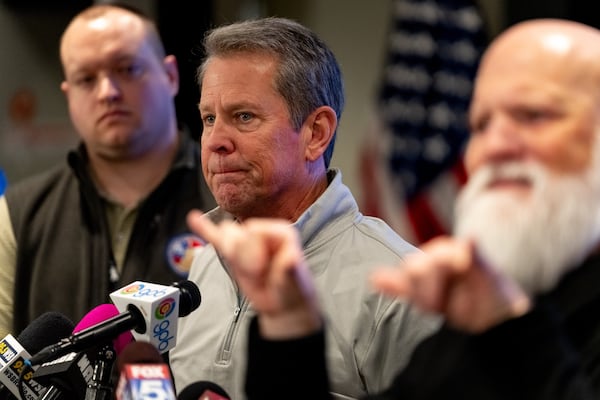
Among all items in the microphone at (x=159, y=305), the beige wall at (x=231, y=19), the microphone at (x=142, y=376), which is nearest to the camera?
the microphone at (x=142, y=376)

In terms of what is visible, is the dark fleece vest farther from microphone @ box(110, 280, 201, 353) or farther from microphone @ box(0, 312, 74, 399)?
microphone @ box(110, 280, 201, 353)

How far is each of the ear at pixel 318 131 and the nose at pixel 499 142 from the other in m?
0.89

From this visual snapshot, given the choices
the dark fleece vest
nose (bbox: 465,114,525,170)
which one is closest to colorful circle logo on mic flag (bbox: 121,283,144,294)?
nose (bbox: 465,114,525,170)

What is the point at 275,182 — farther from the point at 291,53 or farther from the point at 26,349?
the point at 26,349

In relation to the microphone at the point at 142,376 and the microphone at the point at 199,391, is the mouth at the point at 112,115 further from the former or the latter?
the microphone at the point at 142,376

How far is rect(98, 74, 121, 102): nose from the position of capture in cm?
299

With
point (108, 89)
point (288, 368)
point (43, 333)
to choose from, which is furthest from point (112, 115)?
point (288, 368)

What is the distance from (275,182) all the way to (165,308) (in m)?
0.45

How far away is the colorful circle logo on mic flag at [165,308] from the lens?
→ 5.27ft

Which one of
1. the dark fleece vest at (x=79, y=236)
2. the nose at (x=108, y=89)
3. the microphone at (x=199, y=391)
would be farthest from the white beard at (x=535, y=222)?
the nose at (x=108, y=89)

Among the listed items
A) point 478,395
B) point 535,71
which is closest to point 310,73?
point 535,71

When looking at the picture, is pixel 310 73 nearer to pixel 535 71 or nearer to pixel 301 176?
pixel 301 176

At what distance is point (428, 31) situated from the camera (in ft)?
14.4

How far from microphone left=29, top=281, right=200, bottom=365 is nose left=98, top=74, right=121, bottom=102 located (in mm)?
1374
